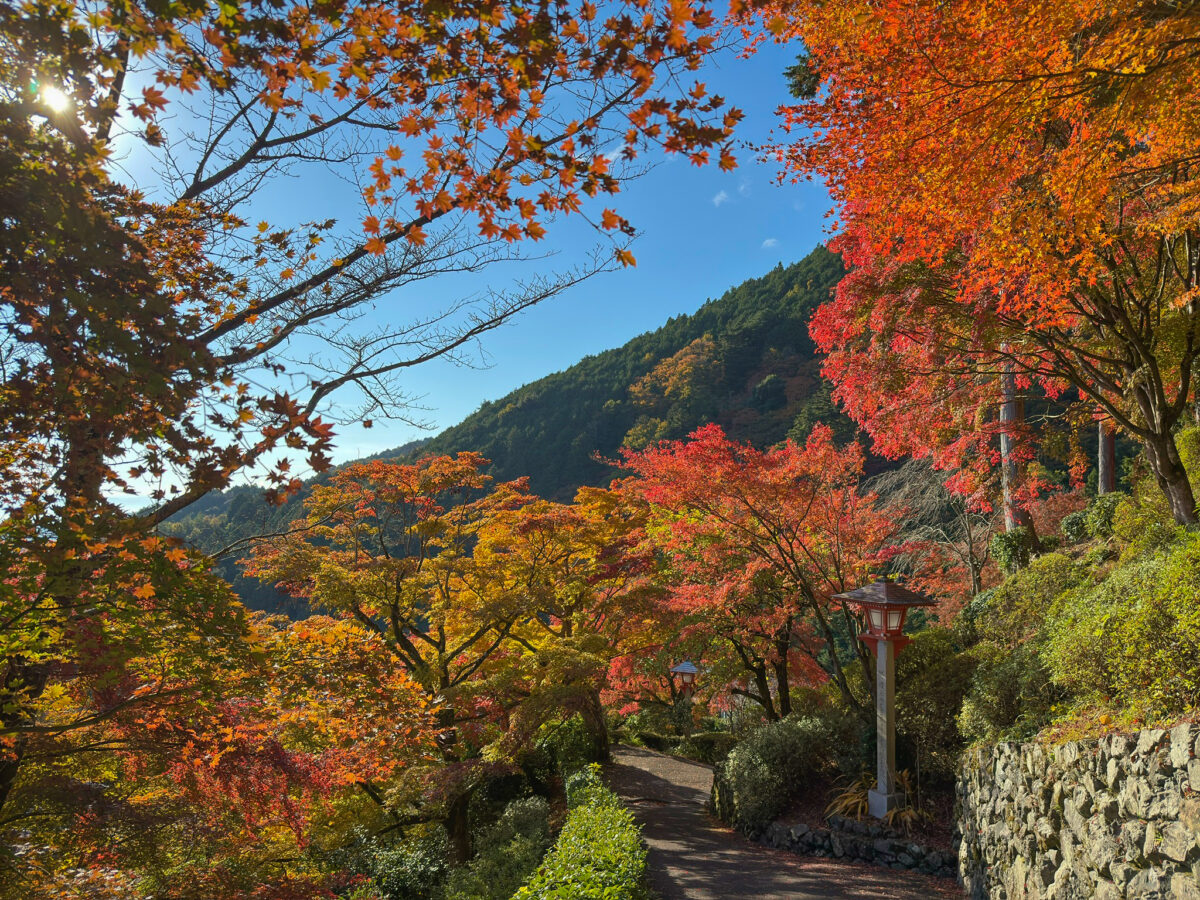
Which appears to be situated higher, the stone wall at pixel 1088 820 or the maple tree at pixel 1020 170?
the maple tree at pixel 1020 170

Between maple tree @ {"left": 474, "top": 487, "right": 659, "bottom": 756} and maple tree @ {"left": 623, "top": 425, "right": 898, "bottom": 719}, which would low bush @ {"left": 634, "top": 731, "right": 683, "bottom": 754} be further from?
maple tree @ {"left": 623, "top": 425, "right": 898, "bottom": 719}

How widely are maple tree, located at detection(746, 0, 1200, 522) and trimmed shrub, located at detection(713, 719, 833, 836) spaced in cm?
422

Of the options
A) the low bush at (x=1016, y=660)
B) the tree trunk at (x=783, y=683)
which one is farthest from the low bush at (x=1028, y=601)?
the tree trunk at (x=783, y=683)

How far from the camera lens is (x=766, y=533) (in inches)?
346

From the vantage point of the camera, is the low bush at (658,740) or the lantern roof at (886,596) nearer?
the lantern roof at (886,596)

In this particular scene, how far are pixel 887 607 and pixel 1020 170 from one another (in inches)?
152

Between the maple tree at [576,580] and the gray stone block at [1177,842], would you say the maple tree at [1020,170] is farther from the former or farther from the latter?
the maple tree at [576,580]

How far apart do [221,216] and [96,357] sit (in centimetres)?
134

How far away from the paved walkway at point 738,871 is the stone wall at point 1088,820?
61 cm

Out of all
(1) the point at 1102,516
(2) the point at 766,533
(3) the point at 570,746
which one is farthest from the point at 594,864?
(1) the point at 1102,516

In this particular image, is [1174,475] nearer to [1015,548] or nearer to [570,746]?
[1015,548]

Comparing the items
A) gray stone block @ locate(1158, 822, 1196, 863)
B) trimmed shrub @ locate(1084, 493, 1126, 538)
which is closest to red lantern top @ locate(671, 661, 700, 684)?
trimmed shrub @ locate(1084, 493, 1126, 538)

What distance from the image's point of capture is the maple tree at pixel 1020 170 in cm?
380

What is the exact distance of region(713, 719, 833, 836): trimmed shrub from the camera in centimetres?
728
